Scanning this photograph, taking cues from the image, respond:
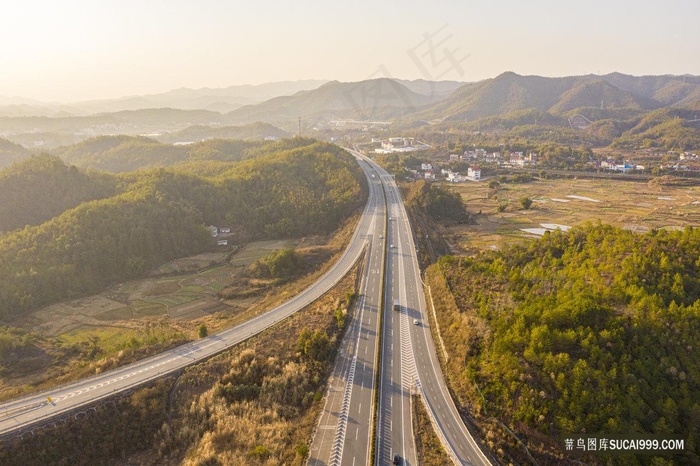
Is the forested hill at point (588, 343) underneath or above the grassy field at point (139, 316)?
above

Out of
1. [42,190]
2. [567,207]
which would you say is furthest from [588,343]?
[42,190]

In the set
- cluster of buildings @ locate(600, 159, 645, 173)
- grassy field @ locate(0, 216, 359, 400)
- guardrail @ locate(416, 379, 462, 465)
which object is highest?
cluster of buildings @ locate(600, 159, 645, 173)

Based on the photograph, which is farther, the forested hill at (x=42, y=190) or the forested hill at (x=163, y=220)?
the forested hill at (x=42, y=190)

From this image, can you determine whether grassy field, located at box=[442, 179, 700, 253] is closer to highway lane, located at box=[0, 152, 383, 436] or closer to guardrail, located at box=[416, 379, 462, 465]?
highway lane, located at box=[0, 152, 383, 436]

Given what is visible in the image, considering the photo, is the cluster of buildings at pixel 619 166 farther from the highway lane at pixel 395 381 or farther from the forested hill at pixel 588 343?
the highway lane at pixel 395 381

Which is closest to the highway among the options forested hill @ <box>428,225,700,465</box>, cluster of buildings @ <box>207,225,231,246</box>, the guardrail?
the guardrail

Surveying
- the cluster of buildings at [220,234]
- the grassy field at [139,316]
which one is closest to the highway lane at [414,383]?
the grassy field at [139,316]
